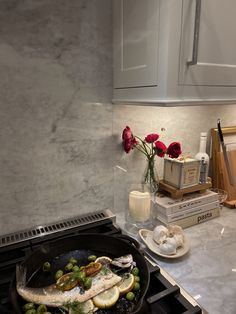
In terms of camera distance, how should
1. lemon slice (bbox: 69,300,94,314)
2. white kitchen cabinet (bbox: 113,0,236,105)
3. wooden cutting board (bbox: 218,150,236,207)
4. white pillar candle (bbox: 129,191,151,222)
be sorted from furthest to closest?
1. wooden cutting board (bbox: 218,150,236,207)
2. white pillar candle (bbox: 129,191,151,222)
3. white kitchen cabinet (bbox: 113,0,236,105)
4. lemon slice (bbox: 69,300,94,314)

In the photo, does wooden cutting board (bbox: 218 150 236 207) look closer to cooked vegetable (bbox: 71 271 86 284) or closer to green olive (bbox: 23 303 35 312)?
cooked vegetable (bbox: 71 271 86 284)

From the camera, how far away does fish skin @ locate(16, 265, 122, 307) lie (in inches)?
23.4

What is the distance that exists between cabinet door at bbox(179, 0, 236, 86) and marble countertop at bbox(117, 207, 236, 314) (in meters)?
0.59

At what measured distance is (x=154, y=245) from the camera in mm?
867

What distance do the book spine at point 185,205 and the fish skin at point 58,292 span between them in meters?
0.39

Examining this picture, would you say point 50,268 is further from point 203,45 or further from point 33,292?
point 203,45

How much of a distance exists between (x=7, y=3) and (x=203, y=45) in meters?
0.63

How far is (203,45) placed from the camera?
0.73 meters

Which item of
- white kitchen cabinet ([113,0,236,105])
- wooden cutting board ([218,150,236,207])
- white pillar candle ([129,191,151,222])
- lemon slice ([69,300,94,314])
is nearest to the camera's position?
lemon slice ([69,300,94,314])

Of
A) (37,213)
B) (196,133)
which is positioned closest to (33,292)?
(37,213)

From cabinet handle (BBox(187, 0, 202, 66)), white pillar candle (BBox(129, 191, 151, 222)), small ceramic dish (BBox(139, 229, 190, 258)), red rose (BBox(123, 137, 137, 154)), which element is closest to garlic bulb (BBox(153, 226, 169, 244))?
small ceramic dish (BBox(139, 229, 190, 258))

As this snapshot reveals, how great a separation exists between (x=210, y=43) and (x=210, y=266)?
0.73 meters

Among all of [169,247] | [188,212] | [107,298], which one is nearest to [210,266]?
[169,247]

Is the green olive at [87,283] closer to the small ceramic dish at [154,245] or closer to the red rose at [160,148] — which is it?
the small ceramic dish at [154,245]
